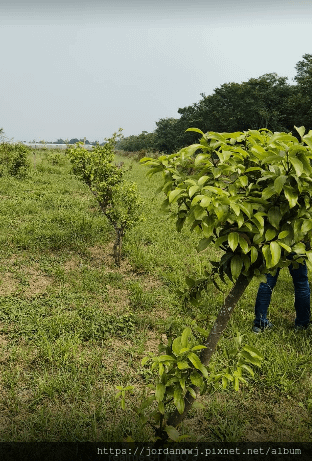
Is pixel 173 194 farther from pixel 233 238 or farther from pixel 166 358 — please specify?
pixel 166 358

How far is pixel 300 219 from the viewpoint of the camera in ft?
5.01

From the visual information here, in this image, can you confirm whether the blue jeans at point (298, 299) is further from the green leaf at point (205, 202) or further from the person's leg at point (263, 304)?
the green leaf at point (205, 202)

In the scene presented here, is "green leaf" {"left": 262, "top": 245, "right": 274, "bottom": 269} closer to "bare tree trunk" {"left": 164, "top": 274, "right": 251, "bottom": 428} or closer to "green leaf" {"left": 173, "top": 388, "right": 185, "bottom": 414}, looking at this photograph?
"bare tree trunk" {"left": 164, "top": 274, "right": 251, "bottom": 428}

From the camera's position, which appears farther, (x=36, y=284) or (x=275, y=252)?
(x=36, y=284)

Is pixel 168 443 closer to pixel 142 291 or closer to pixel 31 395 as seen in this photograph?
pixel 31 395

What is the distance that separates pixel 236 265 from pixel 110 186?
452cm

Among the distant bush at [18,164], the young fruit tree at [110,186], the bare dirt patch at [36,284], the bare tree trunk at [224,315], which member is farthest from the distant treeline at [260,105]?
the bare tree trunk at [224,315]

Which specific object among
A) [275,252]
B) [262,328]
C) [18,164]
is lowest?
[262,328]

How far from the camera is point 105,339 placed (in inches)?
145

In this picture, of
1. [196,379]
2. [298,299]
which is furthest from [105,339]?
[298,299]

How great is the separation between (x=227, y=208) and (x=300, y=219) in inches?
15.2

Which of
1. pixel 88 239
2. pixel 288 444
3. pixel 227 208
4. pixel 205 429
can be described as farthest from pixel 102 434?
pixel 88 239

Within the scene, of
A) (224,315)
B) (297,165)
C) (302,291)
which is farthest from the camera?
(302,291)

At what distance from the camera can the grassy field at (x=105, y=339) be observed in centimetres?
261
